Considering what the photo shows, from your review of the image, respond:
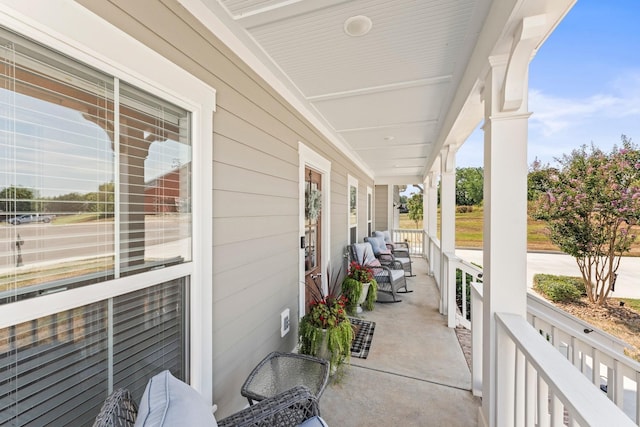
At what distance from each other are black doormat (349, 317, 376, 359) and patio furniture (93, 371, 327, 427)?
1865mm

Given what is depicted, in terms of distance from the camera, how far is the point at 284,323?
8.63 ft

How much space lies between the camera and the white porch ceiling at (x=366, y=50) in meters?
1.51

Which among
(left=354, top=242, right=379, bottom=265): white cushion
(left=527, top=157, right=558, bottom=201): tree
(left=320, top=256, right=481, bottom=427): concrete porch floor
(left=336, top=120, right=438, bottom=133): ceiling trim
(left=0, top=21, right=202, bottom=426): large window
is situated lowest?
(left=320, top=256, right=481, bottom=427): concrete porch floor

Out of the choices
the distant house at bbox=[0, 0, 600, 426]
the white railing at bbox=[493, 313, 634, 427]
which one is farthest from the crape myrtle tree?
the white railing at bbox=[493, 313, 634, 427]

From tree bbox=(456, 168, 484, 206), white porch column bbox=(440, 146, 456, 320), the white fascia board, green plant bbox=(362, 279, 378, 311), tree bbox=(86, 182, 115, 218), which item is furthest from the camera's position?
tree bbox=(456, 168, 484, 206)

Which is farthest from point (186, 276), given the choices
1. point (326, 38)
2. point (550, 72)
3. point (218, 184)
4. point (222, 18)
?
point (550, 72)

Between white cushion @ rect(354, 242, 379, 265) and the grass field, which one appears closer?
white cushion @ rect(354, 242, 379, 265)

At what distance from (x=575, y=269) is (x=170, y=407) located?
8.23 metres

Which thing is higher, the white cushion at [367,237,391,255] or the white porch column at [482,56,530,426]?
the white porch column at [482,56,530,426]

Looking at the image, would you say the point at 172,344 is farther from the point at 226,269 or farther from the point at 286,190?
the point at 286,190

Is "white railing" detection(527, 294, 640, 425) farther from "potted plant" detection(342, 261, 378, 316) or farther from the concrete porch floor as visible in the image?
"potted plant" detection(342, 261, 378, 316)

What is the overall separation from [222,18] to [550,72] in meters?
4.14

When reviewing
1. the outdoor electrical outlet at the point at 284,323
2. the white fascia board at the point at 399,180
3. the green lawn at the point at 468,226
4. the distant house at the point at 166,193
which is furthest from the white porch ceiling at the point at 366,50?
the green lawn at the point at 468,226

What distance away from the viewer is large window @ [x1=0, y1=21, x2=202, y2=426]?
2.83ft
